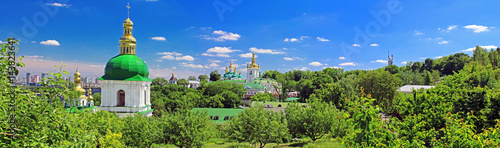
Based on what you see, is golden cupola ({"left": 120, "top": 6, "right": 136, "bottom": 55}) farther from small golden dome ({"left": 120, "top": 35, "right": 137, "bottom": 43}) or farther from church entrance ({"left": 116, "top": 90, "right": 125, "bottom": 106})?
church entrance ({"left": 116, "top": 90, "right": 125, "bottom": 106})

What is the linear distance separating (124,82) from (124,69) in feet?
4.14

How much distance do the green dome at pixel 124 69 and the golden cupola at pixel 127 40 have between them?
22.0 inches

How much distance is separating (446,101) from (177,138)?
13.9 m

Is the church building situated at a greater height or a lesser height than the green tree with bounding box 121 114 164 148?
greater

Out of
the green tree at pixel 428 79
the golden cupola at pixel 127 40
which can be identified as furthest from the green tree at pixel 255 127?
the green tree at pixel 428 79

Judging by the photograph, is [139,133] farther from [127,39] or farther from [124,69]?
[127,39]

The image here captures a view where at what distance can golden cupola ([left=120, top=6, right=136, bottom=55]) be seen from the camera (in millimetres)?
29453

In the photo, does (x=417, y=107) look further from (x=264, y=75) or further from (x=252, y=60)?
(x=264, y=75)

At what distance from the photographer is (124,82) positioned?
1145 inches

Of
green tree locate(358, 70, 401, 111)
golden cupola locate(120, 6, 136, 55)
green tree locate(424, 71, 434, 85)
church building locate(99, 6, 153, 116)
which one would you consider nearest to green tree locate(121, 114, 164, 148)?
church building locate(99, 6, 153, 116)

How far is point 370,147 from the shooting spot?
582 centimetres

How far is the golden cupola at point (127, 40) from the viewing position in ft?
96.6

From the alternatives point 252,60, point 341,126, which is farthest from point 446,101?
point 252,60

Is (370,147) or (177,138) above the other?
(370,147)
